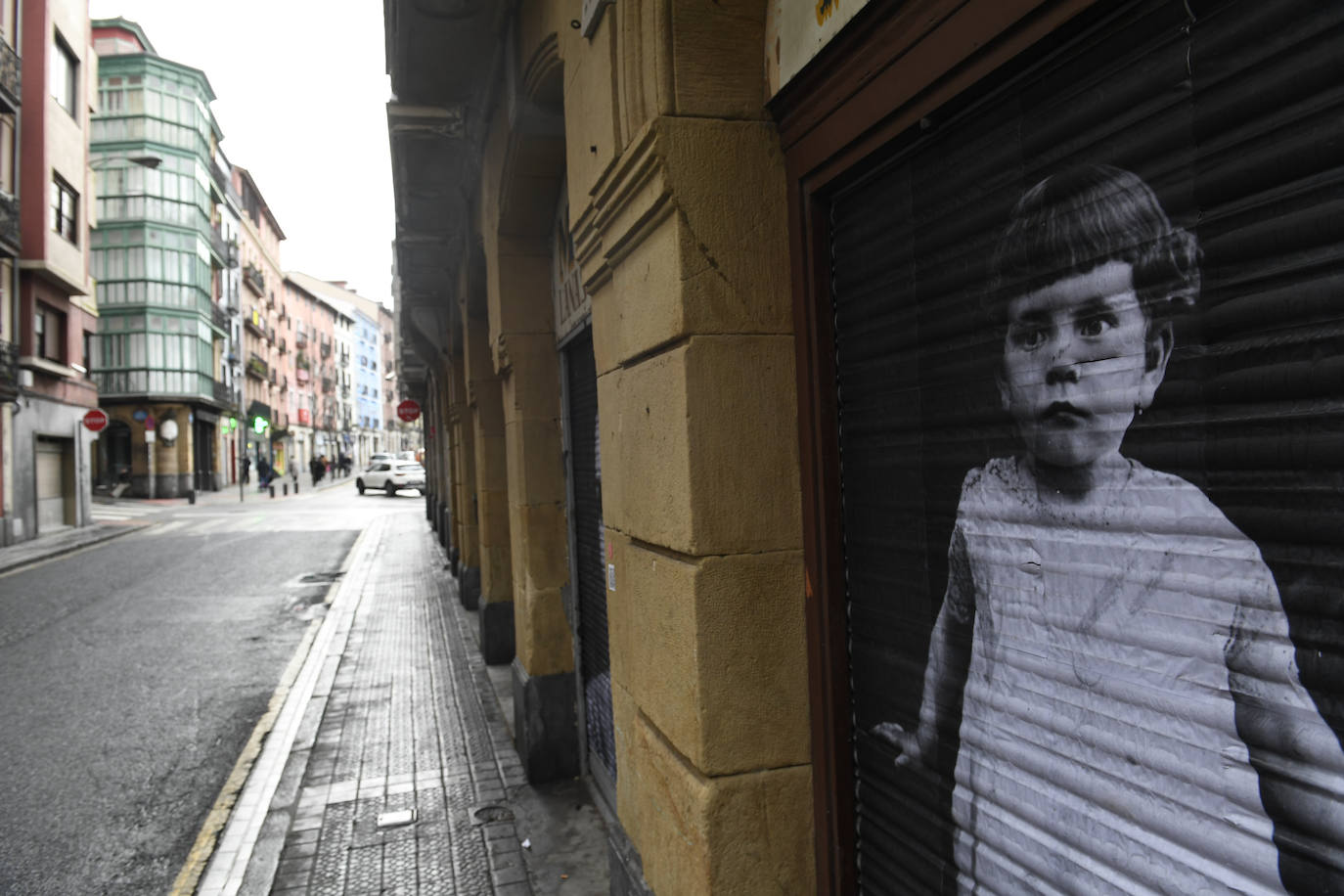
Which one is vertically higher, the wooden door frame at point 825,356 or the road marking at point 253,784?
the wooden door frame at point 825,356

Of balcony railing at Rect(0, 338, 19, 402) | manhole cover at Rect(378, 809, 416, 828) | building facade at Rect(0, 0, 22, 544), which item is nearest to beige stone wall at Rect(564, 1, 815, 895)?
manhole cover at Rect(378, 809, 416, 828)

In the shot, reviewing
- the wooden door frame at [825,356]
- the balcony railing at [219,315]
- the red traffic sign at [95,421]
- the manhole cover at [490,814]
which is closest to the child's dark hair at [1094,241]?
the wooden door frame at [825,356]

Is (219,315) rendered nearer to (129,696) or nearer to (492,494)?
(129,696)

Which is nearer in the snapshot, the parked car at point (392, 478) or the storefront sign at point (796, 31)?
the storefront sign at point (796, 31)

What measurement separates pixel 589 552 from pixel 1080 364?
3.95 metres

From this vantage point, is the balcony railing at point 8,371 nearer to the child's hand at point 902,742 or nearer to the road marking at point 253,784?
the road marking at point 253,784

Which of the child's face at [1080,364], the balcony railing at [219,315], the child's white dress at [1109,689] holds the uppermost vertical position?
the balcony railing at [219,315]

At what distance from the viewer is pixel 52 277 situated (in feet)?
72.0

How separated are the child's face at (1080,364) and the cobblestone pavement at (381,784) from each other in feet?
12.3

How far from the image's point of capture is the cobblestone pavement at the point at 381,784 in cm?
436

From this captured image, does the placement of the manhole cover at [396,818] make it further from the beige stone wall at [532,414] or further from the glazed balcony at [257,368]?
the glazed balcony at [257,368]

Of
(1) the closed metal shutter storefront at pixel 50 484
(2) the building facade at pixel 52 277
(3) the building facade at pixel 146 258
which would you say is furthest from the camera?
(3) the building facade at pixel 146 258

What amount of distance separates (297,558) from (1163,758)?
Answer: 1745 centimetres

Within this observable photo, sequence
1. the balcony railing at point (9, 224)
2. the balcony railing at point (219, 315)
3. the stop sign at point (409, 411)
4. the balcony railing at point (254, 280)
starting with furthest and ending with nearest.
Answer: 1. the balcony railing at point (254, 280)
2. the balcony railing at point (219, 315)
3. the stop sign at point (409, 411)
4. the balcony railing at point (9, 224)
